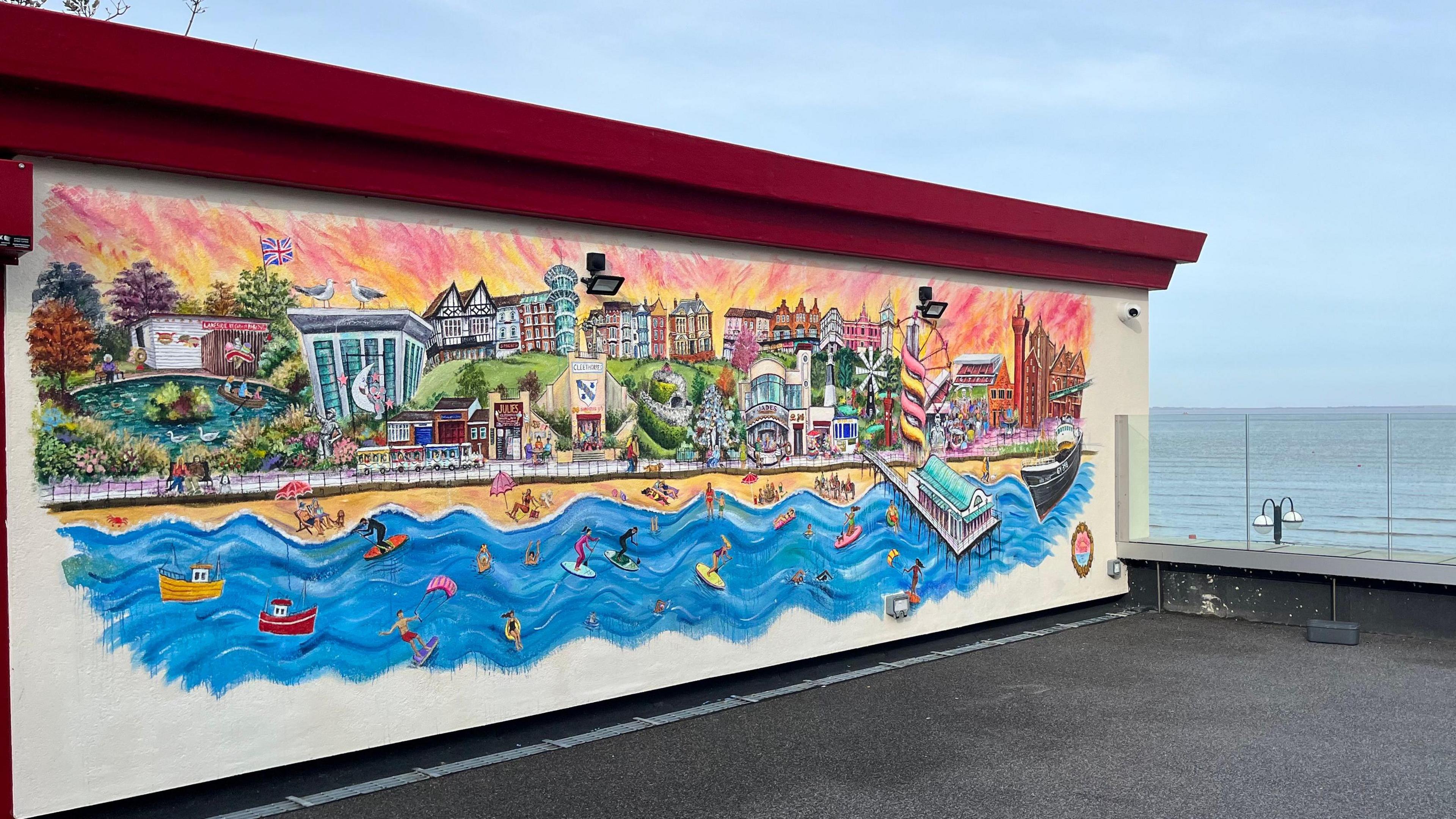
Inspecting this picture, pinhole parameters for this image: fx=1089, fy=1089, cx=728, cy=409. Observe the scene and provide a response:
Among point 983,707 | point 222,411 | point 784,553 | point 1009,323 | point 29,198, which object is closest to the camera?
point 29,198

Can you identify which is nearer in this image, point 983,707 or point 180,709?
point 180,709

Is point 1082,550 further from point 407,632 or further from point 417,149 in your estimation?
point 417,149

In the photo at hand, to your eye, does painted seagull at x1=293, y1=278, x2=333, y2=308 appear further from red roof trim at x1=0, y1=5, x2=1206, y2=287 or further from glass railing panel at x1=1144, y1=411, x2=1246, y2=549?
glass railing panel at x1=1144, y1=411, x2=1246, y2=549

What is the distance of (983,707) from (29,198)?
6.29m

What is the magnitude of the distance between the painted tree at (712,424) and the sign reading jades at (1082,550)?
4.71m

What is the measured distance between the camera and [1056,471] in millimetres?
10875

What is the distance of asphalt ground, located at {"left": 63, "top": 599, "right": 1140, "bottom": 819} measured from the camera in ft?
18.0

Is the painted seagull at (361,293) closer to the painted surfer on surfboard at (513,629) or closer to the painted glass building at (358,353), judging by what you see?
the painted glass building at (358,353)

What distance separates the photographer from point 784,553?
8430mm

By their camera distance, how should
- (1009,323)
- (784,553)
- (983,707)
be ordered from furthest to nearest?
(1009,323)
(784,553)
(983,707)

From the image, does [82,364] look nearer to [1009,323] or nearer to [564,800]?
[564,800]

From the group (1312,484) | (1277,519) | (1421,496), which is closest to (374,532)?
(1277,519)

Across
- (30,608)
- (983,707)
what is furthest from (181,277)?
(983,707)

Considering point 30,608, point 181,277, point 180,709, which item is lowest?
point 180,709
